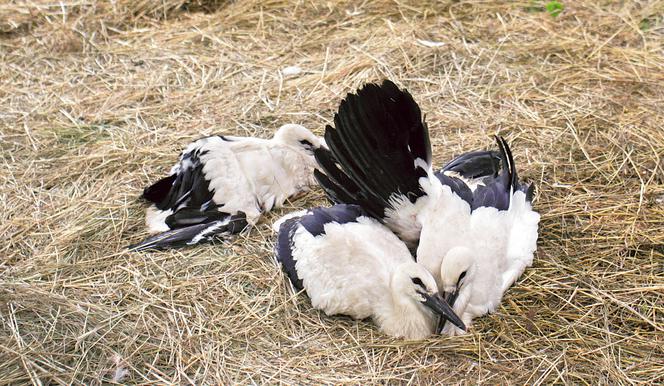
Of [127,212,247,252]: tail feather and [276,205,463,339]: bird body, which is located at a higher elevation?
[276,205,463,339]: bird body

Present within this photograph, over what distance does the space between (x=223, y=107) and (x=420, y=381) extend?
257 cm

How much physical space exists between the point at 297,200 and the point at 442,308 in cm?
138

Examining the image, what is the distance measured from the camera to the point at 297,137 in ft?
14.5

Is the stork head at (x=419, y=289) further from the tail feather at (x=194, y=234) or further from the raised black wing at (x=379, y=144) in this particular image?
the tail feather at (x=194, y=234)

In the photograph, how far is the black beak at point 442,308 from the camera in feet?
10.7

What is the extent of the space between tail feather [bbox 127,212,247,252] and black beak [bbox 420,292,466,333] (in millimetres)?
1200

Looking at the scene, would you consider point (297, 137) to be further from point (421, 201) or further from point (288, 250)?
point (421, 201)

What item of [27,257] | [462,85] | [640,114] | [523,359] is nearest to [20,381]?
[27,257]

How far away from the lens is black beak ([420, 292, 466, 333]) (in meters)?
3.25

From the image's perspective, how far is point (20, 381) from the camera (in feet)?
9.96

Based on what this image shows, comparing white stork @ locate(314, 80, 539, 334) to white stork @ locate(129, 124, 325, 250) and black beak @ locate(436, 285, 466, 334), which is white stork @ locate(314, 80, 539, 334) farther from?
white stork @ locate(129, 124, 325, 250)

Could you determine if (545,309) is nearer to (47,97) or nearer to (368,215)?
(368,215)

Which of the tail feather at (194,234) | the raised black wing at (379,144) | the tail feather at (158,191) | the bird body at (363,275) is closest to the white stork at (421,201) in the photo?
the raised black wing at (379,144)

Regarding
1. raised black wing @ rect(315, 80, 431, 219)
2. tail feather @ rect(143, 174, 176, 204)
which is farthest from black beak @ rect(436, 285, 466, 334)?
tail feather @ rect(143, 174, 176, 204)
